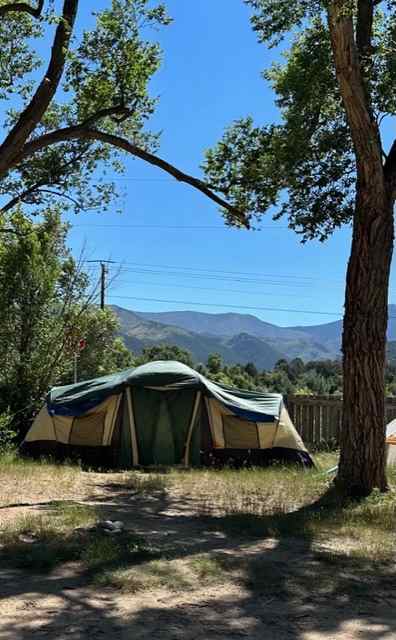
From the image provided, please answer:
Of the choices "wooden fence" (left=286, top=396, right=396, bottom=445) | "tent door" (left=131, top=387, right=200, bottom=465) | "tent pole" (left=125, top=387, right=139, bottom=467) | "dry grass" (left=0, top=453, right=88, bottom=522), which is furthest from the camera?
"wooden fence" (left=286, top=396, right=396, bottom=445)

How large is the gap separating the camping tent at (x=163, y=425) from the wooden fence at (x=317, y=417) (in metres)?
3.19

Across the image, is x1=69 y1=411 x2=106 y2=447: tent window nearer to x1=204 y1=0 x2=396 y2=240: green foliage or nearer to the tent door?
the tent door

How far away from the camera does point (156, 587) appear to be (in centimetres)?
490

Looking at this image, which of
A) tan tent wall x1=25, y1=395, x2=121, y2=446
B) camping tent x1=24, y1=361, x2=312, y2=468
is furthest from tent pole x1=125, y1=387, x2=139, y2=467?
tan tent wall x1=25, y1=395, x2=121, y2=446

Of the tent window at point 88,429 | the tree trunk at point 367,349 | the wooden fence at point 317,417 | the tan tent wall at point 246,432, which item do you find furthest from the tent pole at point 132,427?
the tree trunk at point 367,349

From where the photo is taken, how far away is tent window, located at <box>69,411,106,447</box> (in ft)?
44.8

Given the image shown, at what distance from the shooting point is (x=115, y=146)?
11.1 m

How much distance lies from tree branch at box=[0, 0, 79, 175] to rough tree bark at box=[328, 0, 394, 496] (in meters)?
3.72

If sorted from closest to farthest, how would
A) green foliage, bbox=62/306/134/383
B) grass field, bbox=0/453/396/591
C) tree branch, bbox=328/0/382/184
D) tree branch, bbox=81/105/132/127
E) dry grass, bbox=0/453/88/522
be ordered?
grass field, bbox=0/453/396/591, tree branch, bbox=328/0/382/184, dry grass, bbox=0/453/88/522, tree branch, bbox=81/105/132/127, green foliage, bbox=62/306/134/383

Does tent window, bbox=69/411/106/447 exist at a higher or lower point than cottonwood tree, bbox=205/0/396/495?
lower

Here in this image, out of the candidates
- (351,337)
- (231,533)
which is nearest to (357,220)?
(351,337)

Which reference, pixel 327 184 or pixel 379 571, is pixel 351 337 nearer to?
pixel 327 184

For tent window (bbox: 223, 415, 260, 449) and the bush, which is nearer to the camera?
tent window (bbox: 223, 415, 260, 449)

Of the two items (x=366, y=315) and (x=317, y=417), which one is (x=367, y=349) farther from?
(x=317, y=417)
